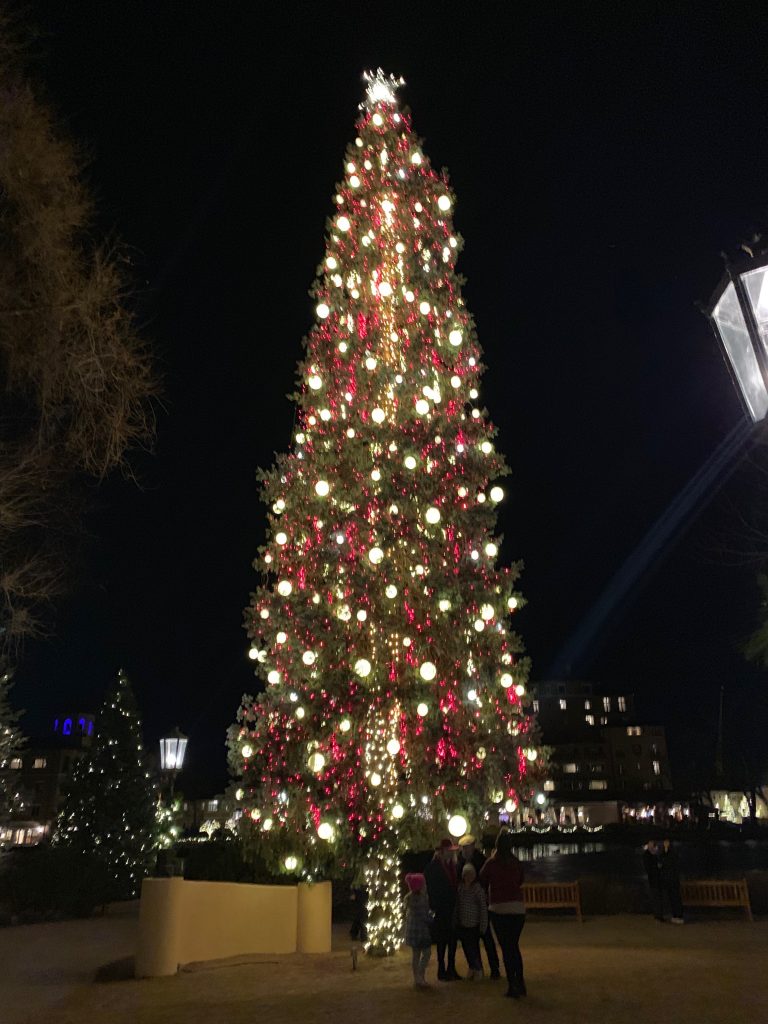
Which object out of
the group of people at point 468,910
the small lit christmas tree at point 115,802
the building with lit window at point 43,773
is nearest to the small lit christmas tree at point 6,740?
the small lit christmas tree at point 115,802

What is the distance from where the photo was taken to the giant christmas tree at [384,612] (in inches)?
374

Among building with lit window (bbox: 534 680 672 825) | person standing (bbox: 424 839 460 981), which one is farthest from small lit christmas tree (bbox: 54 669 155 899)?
building with lit window (bbox: 534 680 672 825)

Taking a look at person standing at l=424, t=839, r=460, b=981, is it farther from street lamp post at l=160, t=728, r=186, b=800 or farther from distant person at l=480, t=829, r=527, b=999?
street lamp post at l=160, t=728, r=186, b=800

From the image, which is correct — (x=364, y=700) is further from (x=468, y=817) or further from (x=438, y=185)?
(x=438, y=185)

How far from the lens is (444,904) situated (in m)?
8.73

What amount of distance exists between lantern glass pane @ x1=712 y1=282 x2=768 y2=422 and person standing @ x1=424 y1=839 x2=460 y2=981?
231 inches

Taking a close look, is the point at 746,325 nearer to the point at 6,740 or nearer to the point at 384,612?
the point at 384,612

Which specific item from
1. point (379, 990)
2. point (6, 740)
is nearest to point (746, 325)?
point (379, 990)

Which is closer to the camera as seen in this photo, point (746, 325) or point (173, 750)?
point (746, 325)

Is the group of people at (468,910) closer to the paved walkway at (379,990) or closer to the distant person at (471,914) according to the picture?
the distant person at (471,914)

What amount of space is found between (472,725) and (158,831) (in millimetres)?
17297

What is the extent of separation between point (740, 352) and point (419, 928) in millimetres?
6081

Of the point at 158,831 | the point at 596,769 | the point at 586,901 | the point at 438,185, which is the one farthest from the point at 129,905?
the point at 596,769

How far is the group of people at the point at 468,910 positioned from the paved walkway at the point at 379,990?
11.2 inches
